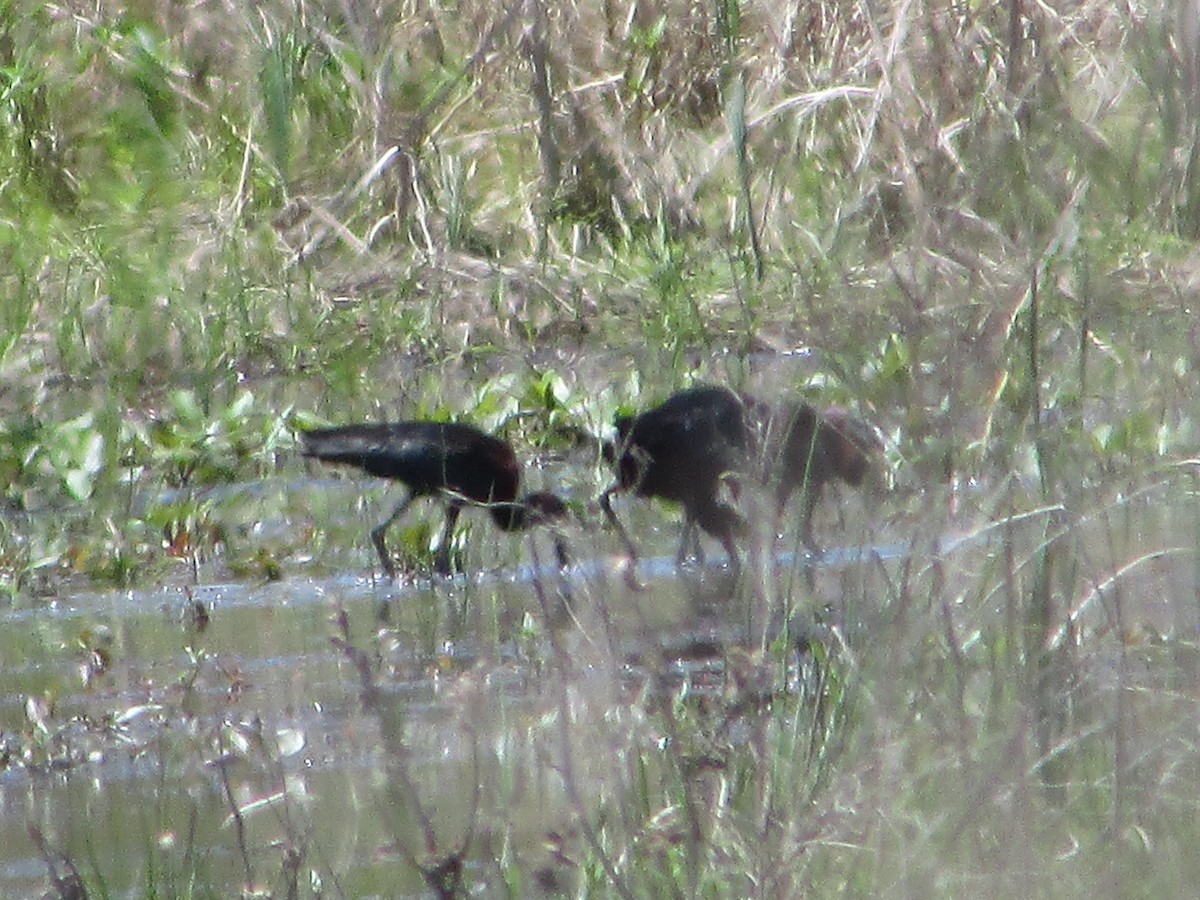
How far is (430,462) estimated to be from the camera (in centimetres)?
558

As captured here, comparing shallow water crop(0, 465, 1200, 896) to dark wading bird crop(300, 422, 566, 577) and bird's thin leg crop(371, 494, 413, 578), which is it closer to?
bird's thin leg crop(371, 494, 413, 578)

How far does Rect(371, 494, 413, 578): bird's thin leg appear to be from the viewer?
5305 millimetres

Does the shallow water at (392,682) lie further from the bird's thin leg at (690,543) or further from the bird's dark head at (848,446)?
the bird's dark head at (848,446)

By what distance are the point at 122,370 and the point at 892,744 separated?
461 cm

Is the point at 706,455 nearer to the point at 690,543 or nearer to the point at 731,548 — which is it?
the point at 690,543

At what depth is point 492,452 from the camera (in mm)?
5832

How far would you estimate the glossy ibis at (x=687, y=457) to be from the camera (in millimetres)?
5301

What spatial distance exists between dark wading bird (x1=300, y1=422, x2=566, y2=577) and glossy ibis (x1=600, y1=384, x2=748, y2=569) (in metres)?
0.21

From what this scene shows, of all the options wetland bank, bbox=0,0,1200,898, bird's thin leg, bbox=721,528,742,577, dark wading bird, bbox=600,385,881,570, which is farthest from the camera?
dark wading bird, bbox=600,385,881,570

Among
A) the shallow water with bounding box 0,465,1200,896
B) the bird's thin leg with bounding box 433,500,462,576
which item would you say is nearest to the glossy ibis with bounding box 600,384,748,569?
the shallow water with bounding box 0,465,1200,896

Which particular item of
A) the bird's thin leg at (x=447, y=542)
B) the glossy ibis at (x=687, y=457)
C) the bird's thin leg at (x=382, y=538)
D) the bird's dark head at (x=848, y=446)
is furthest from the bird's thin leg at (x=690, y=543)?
the bird's thin leg at (x=382, y=538)

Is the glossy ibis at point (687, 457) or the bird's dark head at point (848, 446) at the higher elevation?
the bird's dark head at point (848, 446)

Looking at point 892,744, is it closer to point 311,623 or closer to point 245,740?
point 245,740

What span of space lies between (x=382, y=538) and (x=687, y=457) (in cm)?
73
